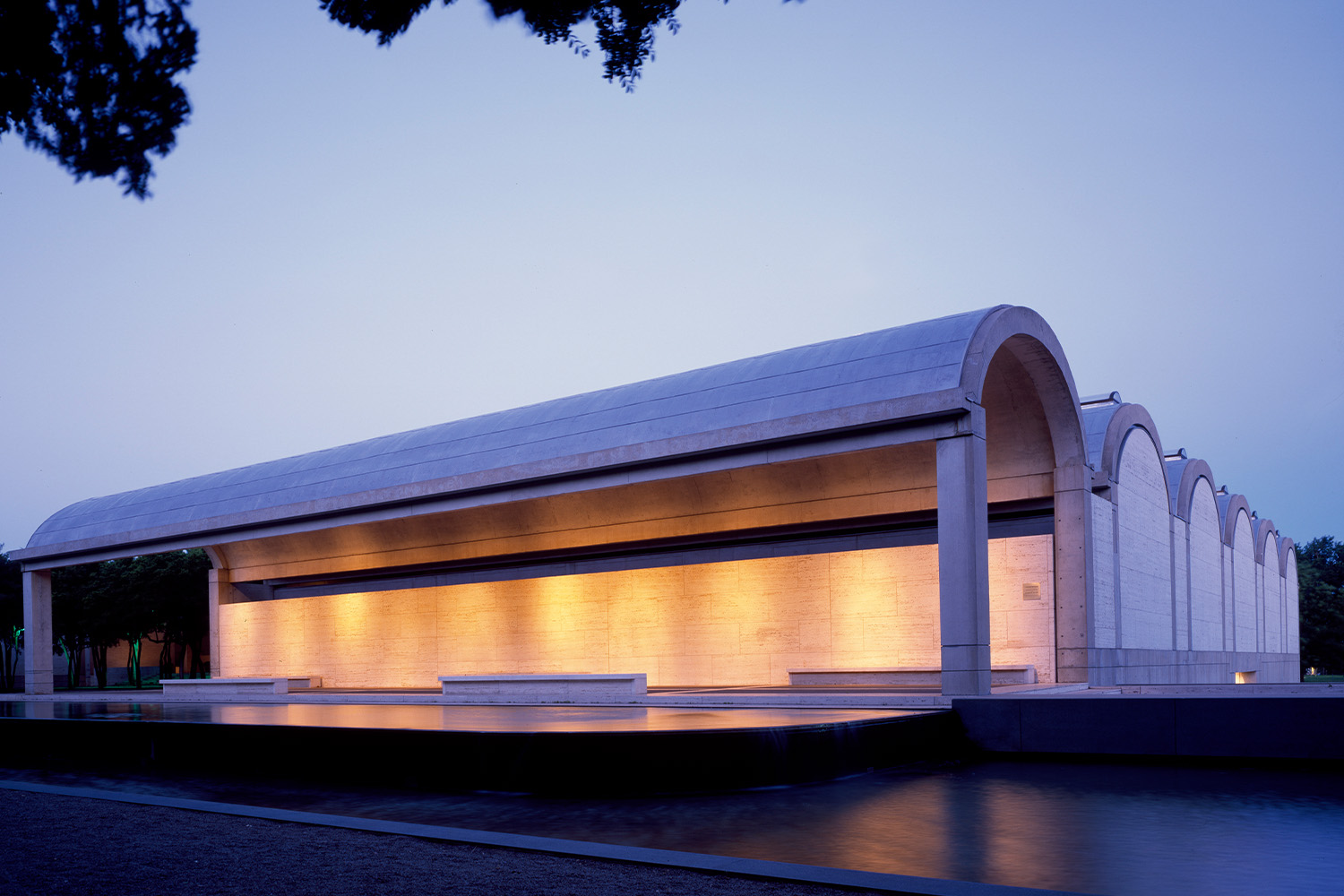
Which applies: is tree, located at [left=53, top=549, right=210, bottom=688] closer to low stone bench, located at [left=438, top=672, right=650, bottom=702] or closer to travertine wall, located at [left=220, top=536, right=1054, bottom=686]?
travertine wall, located at [left=220, top=536, right=1054, bottom=686]

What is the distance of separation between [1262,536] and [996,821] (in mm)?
44002

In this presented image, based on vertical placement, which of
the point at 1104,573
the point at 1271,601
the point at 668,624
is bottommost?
the point at 1271,601

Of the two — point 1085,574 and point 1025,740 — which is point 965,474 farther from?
point 1085,574

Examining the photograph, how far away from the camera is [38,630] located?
117 ft

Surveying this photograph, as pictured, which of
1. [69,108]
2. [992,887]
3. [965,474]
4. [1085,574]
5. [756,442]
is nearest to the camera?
[69,108]

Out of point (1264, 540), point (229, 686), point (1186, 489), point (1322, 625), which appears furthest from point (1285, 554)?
point (229, 686)

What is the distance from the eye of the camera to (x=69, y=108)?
4.64m

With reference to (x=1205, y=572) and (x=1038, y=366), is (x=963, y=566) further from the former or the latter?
(x=1205, y=572)

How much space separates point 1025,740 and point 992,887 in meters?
9.02

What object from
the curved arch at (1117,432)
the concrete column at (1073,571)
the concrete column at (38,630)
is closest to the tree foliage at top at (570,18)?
the concrete column at (1073,571)

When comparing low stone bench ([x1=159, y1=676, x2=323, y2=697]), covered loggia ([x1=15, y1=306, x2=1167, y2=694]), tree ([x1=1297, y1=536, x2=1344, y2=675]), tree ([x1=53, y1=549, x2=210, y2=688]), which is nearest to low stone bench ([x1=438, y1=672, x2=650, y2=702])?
covered loggia ([x1=15, y1=306, x2=1167, y2=694])

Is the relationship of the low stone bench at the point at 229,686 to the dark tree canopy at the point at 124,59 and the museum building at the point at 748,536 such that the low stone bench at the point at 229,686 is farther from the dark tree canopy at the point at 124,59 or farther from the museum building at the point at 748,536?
the dark tree canopy at the point at 124,59

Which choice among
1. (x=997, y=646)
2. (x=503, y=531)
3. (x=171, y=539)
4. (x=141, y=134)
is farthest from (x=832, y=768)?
(x=171, y=539)

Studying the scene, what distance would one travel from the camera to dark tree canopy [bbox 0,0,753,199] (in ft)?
14.5
